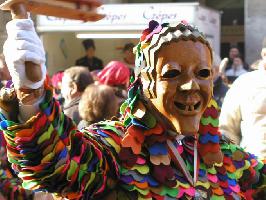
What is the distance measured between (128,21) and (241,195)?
20.2 feet

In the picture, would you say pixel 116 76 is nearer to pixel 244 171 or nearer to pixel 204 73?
pixel 244 171

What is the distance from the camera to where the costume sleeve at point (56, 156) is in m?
1.79

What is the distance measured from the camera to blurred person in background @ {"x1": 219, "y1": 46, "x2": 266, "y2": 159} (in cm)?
378

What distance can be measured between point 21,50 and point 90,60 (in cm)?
717

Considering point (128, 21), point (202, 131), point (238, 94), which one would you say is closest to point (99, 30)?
point (128, 21)

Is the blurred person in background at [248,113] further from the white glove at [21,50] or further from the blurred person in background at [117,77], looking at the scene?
the white glove at [21,50]

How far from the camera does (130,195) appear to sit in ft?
7.03

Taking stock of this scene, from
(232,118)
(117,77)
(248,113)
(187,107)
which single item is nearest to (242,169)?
(187,107)

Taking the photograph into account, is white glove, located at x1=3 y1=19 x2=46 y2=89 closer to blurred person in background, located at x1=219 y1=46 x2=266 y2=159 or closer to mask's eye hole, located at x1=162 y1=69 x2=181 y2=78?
mask's eye hole, located at x1=162 y1=69 x2=181 y2=78

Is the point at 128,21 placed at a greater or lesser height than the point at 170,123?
lesser

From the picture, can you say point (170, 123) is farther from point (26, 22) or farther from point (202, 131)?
point (26, 22)

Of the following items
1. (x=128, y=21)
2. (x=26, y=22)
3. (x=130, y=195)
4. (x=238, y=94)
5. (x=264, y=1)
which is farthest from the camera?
(x=264, y=1)

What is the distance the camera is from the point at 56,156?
1.84 metres

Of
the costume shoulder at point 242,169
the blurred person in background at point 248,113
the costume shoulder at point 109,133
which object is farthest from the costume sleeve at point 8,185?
the blurred person in background at point 248,113
